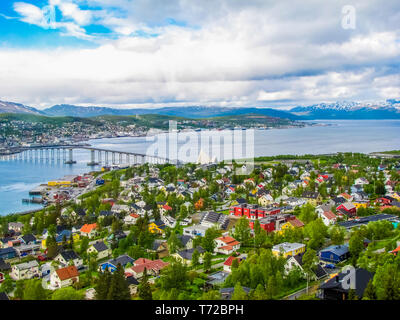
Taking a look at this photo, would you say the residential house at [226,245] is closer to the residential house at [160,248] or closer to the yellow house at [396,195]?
the residential house at [160,248]

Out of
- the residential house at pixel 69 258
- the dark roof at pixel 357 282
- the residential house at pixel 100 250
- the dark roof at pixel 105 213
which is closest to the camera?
the dark roof at pixel 357 282

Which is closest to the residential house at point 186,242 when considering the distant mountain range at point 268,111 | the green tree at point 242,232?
the green tree at point 242,232

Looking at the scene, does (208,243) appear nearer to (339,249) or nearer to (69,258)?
(339,249)

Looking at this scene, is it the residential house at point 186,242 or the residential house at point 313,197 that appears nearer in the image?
the residential house at point 186,242

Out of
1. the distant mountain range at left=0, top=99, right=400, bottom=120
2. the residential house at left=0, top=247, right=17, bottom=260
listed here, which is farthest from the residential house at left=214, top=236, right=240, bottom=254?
the distant mountain range at left=0, top=99, right=400, bottom=120

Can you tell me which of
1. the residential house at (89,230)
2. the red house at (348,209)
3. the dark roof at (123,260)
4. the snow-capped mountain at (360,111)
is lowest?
the residential house at (89,230)

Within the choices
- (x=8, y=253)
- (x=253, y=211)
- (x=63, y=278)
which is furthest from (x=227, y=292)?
(x=8, y=253)
